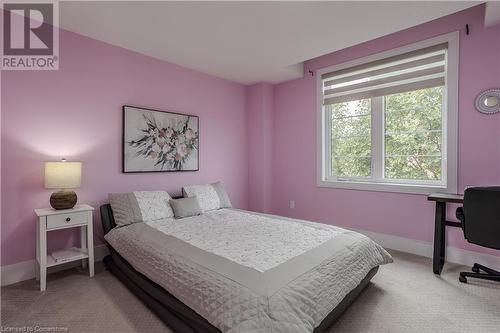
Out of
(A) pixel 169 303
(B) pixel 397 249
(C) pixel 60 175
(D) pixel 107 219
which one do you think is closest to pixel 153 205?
(D) pixel 107 219

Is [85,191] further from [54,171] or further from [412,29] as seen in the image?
[412,29]

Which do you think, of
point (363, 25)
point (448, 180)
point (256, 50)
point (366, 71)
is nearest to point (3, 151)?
point (256, 50)

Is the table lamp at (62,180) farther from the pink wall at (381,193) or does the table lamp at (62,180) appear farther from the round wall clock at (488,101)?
the round wall clock at (488,101)

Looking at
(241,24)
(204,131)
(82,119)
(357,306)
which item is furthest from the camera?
(204,131)

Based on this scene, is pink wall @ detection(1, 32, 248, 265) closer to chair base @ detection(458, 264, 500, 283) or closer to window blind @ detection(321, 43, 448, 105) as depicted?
window blind @ detection(321, 43, 448, 105)

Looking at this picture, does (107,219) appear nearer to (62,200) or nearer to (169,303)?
(62,200)

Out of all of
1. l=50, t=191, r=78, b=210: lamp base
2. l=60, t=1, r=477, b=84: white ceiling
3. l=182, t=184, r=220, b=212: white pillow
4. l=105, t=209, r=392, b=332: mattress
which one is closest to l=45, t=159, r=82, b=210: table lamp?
l=50, t=191, r=78, b=210: lamp base

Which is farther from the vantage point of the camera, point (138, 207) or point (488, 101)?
point (138, 207)

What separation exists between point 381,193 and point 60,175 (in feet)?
11.7

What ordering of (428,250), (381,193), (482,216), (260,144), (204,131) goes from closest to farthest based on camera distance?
(482,216) < (428,250) < (381,193) < (204,131) < (260,144)

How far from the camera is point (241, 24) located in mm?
2420

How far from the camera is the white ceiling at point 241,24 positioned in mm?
2168

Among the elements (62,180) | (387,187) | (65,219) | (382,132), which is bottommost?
(65,219)

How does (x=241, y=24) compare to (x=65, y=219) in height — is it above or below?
above
